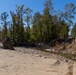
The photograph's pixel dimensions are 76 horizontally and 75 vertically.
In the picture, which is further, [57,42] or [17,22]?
[17,22]

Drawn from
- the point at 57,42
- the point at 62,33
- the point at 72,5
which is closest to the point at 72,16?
the point at 72,5

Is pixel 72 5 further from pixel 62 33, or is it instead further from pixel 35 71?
pixel 35 71

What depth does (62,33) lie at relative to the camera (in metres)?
67.3

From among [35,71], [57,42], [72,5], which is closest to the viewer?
[35,71]

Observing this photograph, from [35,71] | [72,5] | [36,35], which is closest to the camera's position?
[35,71]

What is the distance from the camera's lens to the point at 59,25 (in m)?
64.8

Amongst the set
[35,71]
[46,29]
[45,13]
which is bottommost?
[35,71]

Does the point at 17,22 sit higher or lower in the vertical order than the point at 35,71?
higher

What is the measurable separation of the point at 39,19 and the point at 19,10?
21.4 ft

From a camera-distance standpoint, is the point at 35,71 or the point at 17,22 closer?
the point at 35,71

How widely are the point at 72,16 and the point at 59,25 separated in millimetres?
4884

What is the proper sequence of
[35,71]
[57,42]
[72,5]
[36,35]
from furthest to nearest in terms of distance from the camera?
[36,35], [72,5], [57,42], [35,71]

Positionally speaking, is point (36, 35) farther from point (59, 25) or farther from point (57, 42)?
point (57, 42)

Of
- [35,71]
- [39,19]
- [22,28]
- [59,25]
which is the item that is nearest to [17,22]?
[22,28]
